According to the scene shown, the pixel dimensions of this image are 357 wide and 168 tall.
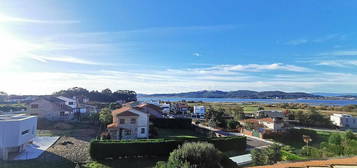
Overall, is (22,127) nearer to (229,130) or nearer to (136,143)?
(136,143)

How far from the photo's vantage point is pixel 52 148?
25.6 metres

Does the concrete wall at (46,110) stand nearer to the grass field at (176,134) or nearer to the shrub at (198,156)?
the grass field at (176,134)

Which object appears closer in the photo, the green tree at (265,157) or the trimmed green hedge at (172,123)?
the green tree at (265,157)

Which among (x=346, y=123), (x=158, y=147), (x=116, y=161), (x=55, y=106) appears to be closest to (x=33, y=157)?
(x=116, y=161)

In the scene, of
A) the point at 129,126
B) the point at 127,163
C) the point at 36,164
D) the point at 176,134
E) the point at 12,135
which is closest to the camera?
the point at 36,164

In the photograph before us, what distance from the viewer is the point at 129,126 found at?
33125mm

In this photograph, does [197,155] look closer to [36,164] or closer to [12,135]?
[36,164]

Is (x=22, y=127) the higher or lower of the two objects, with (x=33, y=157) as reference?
higher

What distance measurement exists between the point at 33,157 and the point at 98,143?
666 cm

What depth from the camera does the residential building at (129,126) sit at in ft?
105

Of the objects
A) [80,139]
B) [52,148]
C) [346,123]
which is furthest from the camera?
[346,123]

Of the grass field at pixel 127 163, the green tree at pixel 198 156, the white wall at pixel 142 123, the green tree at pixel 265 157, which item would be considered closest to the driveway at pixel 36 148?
the grass field at pixel 127 163

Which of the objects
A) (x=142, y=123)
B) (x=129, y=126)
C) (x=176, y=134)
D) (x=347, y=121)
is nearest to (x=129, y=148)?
(x=129, y=126)

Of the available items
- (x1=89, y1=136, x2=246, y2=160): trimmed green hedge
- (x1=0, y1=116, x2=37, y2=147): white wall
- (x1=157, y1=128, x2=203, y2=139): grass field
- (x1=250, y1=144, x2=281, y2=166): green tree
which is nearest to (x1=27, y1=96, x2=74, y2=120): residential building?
(x1=157, y1=128, x2=203, y2=139): grass field
